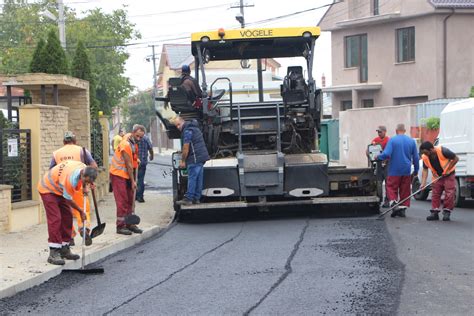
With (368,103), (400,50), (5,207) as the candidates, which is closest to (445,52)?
(400,50)

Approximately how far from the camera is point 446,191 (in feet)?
42.3

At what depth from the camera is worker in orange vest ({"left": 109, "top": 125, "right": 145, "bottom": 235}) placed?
37.6 feet

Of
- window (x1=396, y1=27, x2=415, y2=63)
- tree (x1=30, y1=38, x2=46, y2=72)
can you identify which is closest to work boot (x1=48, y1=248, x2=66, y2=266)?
tree (x1=30, y1=38, x2=46, y2=72)

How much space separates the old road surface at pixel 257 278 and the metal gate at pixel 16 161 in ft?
9.35

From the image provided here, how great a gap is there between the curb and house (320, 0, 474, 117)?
23.6 metres

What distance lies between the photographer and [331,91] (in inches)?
1522

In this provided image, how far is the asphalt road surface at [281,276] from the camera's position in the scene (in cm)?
680

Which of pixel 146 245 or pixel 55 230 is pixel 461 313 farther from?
pixel 146 245

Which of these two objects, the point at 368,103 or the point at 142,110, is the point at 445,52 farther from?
the point at 142,110

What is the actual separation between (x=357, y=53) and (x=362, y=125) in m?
6.10

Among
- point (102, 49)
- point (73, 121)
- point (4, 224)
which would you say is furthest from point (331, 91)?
point (4, 224)

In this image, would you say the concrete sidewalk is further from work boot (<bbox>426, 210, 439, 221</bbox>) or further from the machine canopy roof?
work boot (<bbox>426, 210, 439, 221</bbox>)

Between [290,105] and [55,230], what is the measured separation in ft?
17.7

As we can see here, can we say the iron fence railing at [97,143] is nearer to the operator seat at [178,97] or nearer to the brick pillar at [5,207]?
the operator seat at [178,97]
